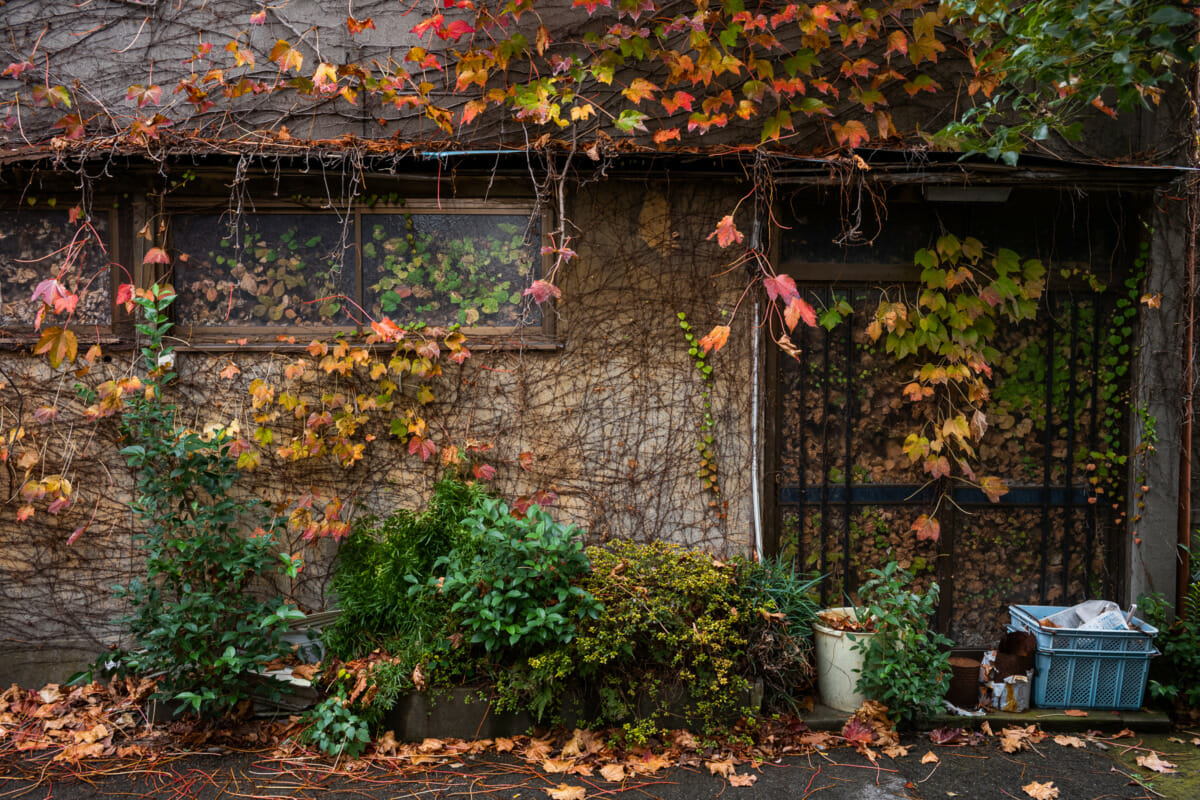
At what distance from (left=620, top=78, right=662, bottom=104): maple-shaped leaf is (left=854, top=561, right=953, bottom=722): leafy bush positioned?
321 cm

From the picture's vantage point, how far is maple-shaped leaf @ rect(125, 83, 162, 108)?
15.5 ft

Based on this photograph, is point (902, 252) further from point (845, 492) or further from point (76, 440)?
point (76, 440)

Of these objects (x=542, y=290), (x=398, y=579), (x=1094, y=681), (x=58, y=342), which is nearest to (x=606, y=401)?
(x=542, y=290)

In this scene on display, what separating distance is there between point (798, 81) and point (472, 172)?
211 cm

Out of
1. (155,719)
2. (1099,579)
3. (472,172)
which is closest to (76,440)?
(155,719)

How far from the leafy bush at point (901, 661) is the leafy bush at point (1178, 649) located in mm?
1397

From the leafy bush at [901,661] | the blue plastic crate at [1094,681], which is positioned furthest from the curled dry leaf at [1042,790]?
the blue plastic crate at [1094,681]

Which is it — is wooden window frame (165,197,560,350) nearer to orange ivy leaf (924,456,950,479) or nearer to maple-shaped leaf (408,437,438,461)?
maple-shaped leaf (408,437,438,461)

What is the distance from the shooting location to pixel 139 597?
434cm

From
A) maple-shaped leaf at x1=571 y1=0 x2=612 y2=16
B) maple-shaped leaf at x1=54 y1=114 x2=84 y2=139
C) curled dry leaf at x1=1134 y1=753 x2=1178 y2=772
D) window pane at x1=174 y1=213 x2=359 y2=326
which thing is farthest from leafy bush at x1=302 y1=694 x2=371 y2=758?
maple-shaped leaf at x1=571 y1=0 x2=612 y2=16

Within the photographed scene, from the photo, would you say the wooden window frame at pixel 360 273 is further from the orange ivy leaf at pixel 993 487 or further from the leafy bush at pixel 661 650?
the orange ivy leaf at pixel 993 487

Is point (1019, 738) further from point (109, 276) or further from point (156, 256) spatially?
point (109, 276)

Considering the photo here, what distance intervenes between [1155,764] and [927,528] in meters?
1.65

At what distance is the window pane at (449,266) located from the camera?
490 cm
